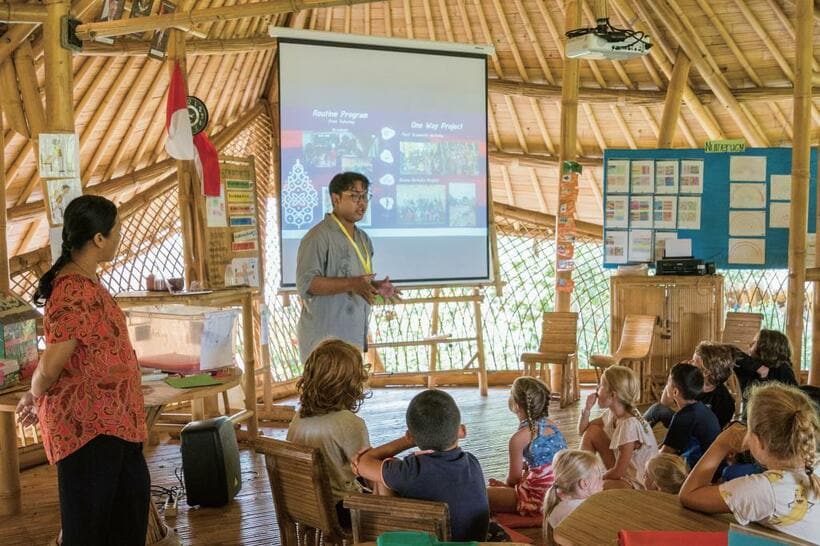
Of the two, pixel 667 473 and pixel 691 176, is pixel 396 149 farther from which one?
pixel 667 473

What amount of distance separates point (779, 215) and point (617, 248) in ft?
4.08

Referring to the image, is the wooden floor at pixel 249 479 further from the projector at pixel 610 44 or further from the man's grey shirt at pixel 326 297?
the projector at pixel 610 44

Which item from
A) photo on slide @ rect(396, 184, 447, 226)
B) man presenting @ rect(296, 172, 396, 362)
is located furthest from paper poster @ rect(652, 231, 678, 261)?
man presenting @ rect(296, 172, 396, 362)

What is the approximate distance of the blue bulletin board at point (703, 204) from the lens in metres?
7.20

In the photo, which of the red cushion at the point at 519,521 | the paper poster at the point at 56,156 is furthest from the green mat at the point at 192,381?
the paper poster at the point at 56,156

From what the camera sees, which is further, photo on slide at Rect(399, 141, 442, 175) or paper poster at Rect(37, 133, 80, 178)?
photo on slide at Rect(399, 141, 442, 175)

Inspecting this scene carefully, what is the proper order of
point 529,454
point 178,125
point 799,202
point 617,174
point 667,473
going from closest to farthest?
point 667,473, point 529,454, point 178,125, point 799,202, point 617,174

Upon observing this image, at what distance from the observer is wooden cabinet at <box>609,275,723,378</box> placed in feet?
22.9

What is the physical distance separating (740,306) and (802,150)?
239 cm

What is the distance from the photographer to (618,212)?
7438mm

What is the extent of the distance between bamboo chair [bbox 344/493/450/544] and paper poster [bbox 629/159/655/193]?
5.59 metres

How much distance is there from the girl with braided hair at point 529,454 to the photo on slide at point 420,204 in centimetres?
280

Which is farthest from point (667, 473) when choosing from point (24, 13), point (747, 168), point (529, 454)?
point (747, 168)

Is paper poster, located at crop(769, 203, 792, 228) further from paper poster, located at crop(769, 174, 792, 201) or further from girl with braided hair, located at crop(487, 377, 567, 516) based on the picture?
girl with braided hair, located at crop(487, 377, 567, 516)
